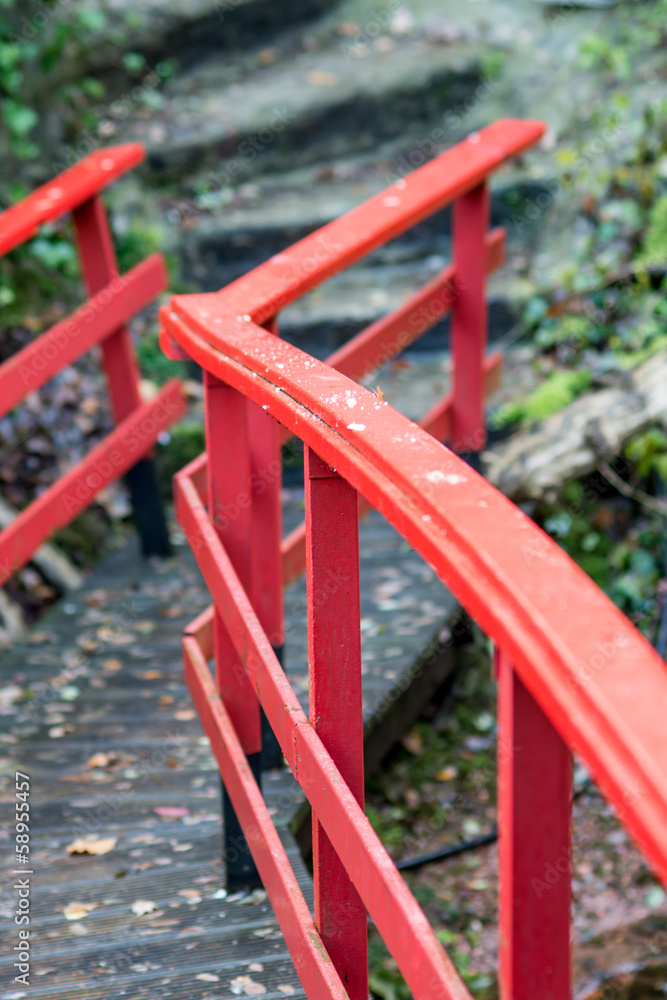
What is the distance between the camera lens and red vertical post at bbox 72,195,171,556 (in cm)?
401

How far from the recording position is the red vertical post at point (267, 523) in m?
2.56

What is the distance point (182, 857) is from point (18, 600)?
235 cm

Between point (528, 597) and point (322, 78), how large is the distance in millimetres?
6936

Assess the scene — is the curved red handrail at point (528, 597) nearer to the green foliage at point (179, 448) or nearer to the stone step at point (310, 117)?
the green foliage at point (179, 448)

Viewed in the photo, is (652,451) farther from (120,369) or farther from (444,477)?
(444,477)

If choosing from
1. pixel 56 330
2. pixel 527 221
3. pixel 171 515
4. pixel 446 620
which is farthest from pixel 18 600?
pixel 527 221

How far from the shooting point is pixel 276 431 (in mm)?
2574

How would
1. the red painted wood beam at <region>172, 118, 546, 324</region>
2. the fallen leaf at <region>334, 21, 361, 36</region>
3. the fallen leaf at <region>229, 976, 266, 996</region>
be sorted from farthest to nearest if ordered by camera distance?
the fallen leaf at <region>334, 21, 361, 36</region> → the red painted wood beam at <region>172, 118, 546, 324</region> → the fallen leaf at <region>229, 976, 266, 996</region>

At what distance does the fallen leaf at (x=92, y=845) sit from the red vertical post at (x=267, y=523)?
0.66m

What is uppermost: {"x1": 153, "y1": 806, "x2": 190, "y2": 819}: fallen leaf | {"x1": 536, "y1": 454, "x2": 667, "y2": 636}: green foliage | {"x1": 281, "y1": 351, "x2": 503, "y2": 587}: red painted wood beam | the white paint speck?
the white paint speck

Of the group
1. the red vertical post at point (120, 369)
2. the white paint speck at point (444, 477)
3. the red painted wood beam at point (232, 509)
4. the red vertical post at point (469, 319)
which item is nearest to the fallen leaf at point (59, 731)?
the red painted wood beam at point (232, 509)

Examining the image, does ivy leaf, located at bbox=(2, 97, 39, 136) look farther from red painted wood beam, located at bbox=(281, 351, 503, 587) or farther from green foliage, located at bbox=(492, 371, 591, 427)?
red painted wood beam, located at bbox=(281, 351, 503, 587)

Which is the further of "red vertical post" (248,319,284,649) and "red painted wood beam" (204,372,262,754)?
"red vertical post" (248,319,284,649)

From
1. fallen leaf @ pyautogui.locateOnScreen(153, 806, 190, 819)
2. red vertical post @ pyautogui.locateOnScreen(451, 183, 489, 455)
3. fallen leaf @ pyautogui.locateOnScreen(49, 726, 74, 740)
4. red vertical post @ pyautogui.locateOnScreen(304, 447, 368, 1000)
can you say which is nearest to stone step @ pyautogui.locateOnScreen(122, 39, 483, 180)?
red vertical post @ pyautogui.locateOnScreen(451, 183, 489, 455)
